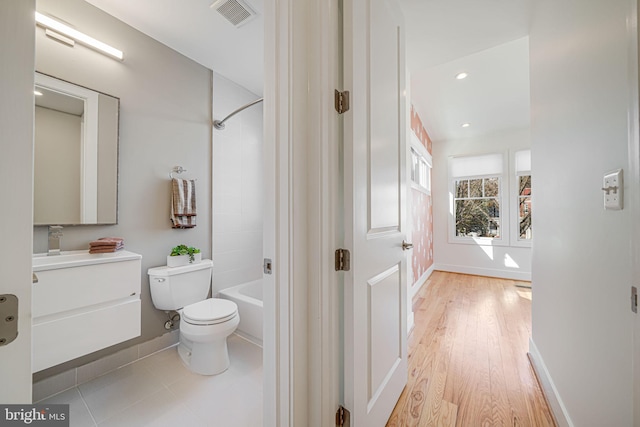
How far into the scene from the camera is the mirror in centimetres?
149

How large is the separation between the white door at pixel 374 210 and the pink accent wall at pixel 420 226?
6.00ft

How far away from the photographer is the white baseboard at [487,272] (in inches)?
159

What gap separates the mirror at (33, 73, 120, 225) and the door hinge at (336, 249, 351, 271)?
1675mm

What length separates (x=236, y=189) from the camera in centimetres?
256

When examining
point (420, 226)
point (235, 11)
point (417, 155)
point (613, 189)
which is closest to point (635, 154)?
point (613, 189)

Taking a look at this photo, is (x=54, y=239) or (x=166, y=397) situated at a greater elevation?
(x=54, y=239)

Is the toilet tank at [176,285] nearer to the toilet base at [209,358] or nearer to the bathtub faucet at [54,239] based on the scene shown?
the toilet base at [209,358]

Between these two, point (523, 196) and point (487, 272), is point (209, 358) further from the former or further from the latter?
point (523, 196)

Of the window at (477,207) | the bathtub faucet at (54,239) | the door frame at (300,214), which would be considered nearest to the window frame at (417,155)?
the window at (477,207)

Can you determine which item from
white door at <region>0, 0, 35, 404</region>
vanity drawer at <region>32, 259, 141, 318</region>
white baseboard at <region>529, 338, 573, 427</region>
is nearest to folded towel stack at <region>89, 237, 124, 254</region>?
vanity drawer at <region>32, 259, 141, 318</region>

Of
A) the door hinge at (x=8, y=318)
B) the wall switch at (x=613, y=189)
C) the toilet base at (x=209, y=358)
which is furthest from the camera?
the toilet base at (x=209, y=358)

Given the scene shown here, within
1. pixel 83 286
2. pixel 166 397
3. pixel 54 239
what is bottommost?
pixel 166 397

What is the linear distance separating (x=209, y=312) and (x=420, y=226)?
306 cm

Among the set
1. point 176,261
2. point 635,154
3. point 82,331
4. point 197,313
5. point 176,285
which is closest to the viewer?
point 635,154
